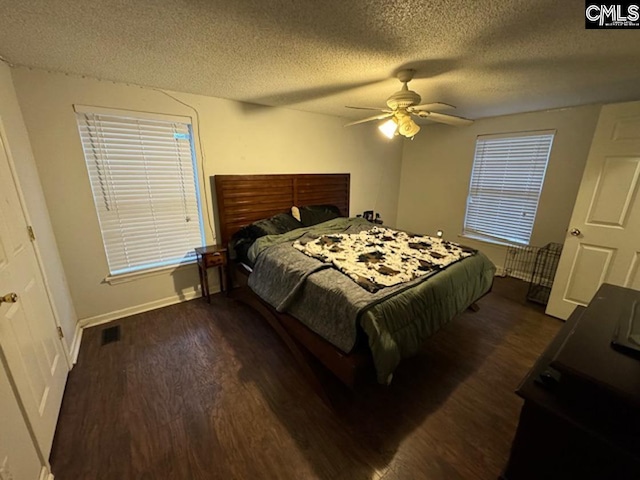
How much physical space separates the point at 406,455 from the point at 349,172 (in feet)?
12.0

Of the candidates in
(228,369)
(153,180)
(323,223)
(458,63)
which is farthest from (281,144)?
(228,369)

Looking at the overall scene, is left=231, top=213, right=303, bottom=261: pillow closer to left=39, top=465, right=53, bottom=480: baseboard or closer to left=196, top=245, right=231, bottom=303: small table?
left=196, top=245, right=231, bottom=303: small table

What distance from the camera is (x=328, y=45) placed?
1614mm

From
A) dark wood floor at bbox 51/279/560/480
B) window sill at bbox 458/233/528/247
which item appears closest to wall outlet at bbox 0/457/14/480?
dark wood floor at bbox 51/279/560/480

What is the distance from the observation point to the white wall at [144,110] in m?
2.11

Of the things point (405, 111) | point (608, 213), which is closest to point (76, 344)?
point (405, 111)

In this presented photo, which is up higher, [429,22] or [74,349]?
[429,22]

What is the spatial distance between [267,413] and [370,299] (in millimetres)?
986

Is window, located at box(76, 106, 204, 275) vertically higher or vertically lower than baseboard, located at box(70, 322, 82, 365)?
higher

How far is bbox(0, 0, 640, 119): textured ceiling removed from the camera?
1254mm

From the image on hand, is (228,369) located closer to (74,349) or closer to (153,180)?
(74,349)

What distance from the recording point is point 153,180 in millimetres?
2648

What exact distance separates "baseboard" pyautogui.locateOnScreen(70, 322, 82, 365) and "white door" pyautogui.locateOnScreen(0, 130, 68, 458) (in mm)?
292

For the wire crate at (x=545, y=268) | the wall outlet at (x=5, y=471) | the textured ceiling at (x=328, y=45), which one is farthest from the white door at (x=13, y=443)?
the wire crate at (x=545, y=268)
